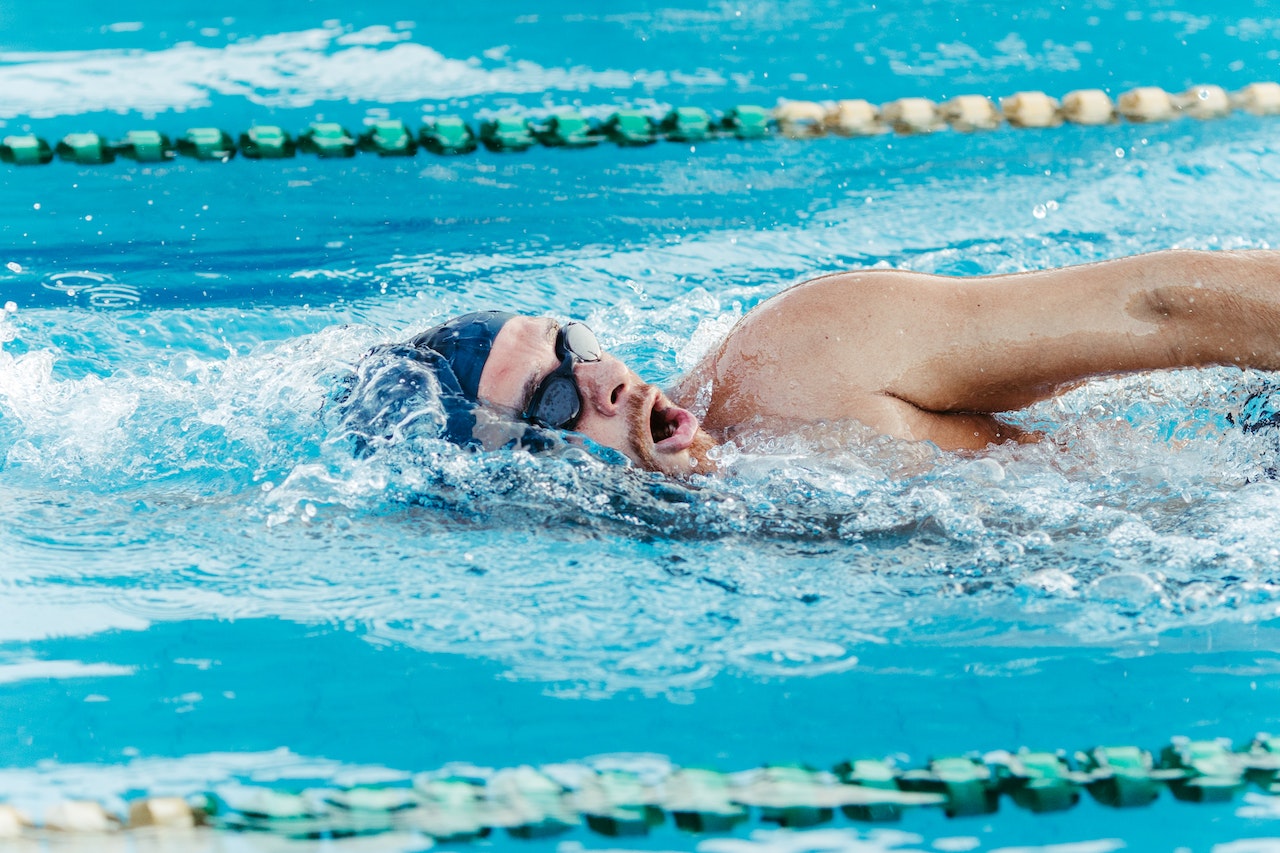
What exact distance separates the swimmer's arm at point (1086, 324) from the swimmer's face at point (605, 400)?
301 millimetres

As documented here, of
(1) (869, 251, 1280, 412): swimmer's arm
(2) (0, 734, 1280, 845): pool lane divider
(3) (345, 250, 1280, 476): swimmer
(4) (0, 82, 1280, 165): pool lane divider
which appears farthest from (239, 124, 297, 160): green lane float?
(2) (0, 734, 1280, 845): pool lane divider

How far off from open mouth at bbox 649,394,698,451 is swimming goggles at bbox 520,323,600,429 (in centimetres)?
11

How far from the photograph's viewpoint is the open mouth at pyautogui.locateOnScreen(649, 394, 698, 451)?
1807 mm

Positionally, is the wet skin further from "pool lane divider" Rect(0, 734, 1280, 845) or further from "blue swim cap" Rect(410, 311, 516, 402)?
"pool lane divider" Rect(0, 734, 1280, 845)

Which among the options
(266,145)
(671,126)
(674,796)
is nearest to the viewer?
(674,796)

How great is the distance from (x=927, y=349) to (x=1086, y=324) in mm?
205

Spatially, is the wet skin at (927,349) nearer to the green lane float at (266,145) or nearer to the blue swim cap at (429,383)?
the blue swim cap at (429,383)

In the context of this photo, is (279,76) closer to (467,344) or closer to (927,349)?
(467,344)

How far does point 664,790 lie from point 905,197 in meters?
2.01

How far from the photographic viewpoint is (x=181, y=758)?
57.8 inches

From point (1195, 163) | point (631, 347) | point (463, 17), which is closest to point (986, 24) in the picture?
point (1195, 163)

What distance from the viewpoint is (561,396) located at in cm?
183

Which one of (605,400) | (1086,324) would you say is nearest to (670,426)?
(605,400)

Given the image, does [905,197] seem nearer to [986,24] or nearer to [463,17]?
[986,24]
